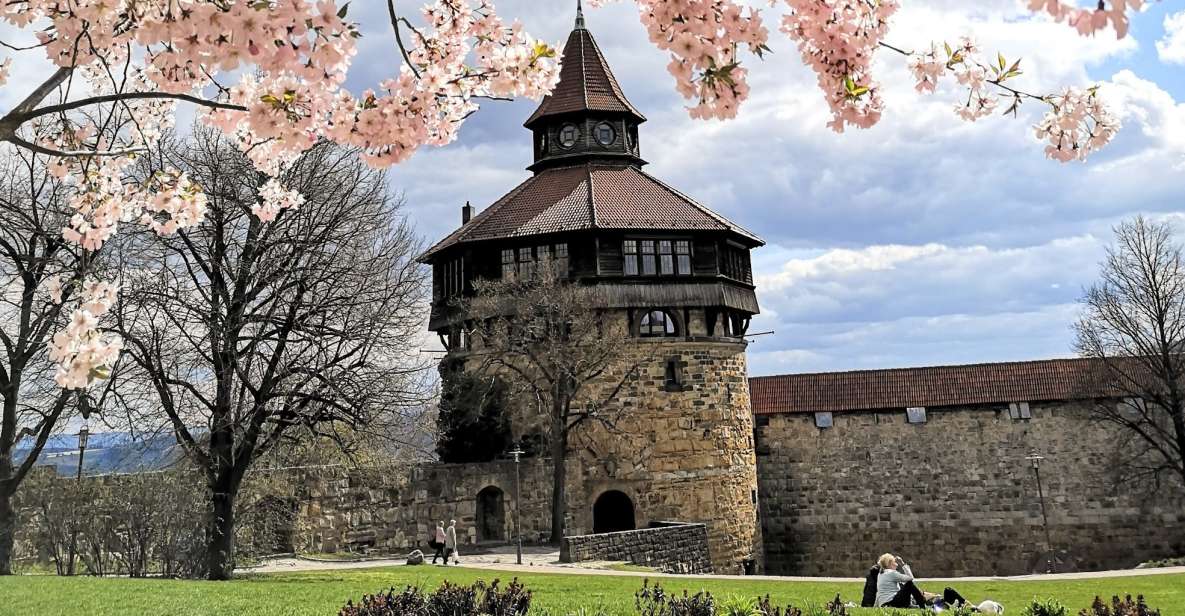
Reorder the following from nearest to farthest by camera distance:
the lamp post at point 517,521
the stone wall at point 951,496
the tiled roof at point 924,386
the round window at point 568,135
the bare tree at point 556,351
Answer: the lamp post at point 517,521, the bare tree at point 556,351, the stone wall at point 951,496, the tiled roof at point 924,386, the round window at point 568,135

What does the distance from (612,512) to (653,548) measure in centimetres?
469

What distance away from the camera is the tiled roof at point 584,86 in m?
29.5

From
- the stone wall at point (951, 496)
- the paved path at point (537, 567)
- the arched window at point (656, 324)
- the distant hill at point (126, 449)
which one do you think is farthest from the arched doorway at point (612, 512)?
the distant hill at point (126, 449)

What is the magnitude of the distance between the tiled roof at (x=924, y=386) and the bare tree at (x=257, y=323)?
18597mm

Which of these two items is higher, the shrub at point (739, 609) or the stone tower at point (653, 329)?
the stone tower at point (653, 329)

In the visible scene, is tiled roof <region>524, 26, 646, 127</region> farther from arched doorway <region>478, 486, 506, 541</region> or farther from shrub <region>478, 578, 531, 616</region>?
shrub <region>478, 578, 531, 616</region>

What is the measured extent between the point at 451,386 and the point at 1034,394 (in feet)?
64.6

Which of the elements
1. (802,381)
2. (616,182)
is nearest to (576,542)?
(616,182)

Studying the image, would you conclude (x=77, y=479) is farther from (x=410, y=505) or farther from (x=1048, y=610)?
(x=1048, y=610)

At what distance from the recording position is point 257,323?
15.4 meters

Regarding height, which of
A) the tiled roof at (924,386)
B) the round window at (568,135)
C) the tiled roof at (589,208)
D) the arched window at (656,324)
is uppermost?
the round window at (568,135)

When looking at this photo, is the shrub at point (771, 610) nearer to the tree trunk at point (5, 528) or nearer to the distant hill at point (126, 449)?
the distant hill at point (126, 449)

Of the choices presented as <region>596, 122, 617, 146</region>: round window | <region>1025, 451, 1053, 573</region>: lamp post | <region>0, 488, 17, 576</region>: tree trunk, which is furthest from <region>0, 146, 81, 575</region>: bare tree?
<region>1025, 451, 1053, 573</region>: lamp post

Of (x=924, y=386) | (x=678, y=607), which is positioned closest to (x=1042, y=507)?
(x=924, y=386)
